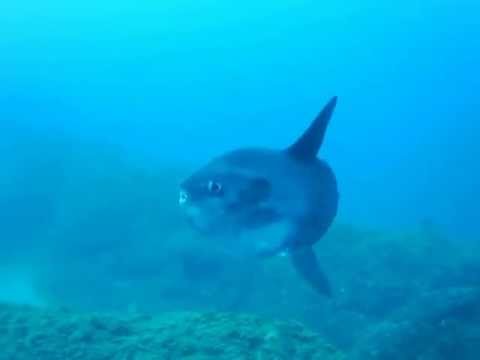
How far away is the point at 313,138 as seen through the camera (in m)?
2.88

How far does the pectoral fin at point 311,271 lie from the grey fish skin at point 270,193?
39mm

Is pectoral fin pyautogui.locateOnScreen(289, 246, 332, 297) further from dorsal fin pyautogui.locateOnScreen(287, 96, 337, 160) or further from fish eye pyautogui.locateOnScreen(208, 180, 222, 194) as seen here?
fish eye pyautogui.locateOnScreen(208, 180, 222, 194)

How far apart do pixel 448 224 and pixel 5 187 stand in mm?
39744

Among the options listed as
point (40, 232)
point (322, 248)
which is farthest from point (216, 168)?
point (40, 232)

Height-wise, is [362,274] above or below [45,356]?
above

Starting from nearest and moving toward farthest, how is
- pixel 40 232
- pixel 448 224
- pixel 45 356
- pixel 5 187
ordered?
pixel 45 356
pixel 40 232
pixel 5 187
pixel 448 224

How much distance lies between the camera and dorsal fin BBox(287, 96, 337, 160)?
2.85m

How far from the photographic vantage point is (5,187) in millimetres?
23406

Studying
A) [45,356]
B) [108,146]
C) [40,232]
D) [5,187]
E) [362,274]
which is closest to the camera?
[45,356]

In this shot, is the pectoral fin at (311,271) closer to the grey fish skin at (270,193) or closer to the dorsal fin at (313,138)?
the grey fish skin at (270,193)

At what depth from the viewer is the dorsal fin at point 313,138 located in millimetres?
2846

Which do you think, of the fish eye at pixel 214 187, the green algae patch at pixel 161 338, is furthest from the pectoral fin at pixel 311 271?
the green algae patch at pixel 161 338

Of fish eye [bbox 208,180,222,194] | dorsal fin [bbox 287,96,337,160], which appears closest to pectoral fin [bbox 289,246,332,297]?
dorsal fin [bbox 287,96,337,160]

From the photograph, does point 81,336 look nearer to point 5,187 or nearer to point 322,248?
point 322,248
